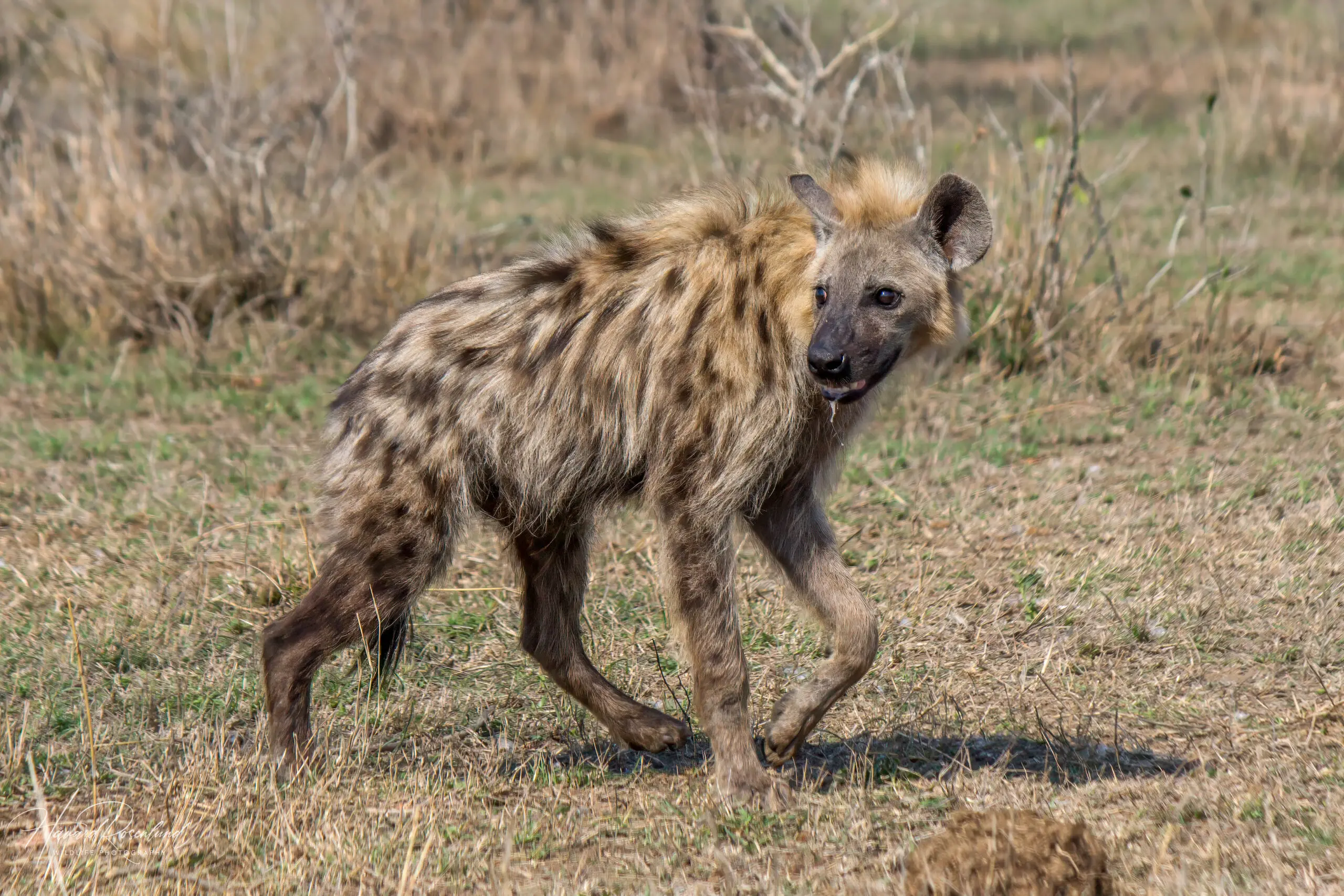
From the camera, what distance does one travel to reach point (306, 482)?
6758 mm

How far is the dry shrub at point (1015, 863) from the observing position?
3.34 m

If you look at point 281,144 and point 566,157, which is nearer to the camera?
point 281,144

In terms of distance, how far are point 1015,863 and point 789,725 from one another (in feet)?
3.24

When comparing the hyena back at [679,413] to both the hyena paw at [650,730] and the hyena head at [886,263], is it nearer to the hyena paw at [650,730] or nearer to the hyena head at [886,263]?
the hyena head at [886,263]

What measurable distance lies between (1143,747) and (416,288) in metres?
5.36

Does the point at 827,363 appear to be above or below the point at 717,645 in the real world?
above

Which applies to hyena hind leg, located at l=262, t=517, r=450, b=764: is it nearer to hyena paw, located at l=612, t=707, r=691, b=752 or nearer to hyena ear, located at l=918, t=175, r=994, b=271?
hyena paw, located at l=612, t=707, r=691, b=752

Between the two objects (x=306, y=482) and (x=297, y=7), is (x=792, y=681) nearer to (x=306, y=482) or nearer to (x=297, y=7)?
(x=306, y=482)

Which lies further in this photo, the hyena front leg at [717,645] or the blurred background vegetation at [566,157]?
the blurred background vegetation at [566,157]

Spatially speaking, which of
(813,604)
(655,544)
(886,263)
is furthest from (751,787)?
(655,544)

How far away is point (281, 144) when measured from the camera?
10.3m

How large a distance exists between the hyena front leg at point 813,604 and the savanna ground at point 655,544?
0.22m
